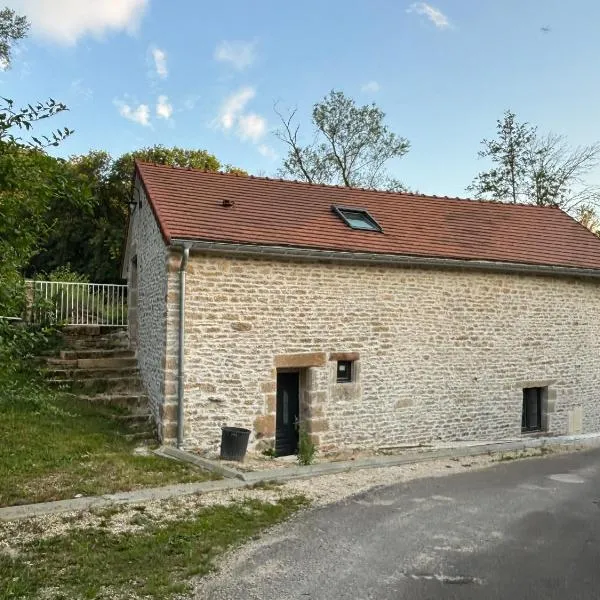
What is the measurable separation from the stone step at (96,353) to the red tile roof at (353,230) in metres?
3.64

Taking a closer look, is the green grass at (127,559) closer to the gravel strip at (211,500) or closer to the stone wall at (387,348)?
the gravel strip at (211,500)

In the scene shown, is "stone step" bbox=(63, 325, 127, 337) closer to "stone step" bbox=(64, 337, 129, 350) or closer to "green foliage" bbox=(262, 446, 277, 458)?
"stone step" bbox=(64, 337, 129, 350)

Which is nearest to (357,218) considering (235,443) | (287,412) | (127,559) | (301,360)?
(301,360)

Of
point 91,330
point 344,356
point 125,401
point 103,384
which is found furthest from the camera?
point 91,330

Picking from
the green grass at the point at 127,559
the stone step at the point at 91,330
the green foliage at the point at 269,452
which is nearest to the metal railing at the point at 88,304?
the stone step at the point at 91,330

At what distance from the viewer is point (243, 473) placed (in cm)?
765

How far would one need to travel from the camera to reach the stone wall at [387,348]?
9.08 metres

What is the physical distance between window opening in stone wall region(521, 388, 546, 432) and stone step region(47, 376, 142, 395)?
26.8 ft

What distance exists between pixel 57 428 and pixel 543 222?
1203cm

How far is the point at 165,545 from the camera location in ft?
16.7

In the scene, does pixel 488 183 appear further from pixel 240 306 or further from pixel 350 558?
pixel 350 558

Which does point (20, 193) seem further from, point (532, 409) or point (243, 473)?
Answer: point (532, 409)

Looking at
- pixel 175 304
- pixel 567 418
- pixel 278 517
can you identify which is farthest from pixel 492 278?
pixel 278 517

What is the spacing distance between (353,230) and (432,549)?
6779mm
